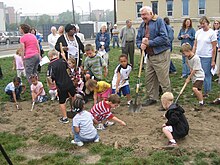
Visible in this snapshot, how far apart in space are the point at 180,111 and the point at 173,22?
102 ft

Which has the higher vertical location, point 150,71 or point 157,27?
point 157,27

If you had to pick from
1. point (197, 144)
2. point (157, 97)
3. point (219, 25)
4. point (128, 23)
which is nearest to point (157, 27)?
point (157, 97)

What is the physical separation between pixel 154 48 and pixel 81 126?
2.65 meters

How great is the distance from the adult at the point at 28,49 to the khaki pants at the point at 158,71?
9.40ft

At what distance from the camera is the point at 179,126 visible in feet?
16.0

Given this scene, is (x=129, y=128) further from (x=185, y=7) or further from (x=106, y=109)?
(x=185, y=7)

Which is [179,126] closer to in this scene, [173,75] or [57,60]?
[57,60]

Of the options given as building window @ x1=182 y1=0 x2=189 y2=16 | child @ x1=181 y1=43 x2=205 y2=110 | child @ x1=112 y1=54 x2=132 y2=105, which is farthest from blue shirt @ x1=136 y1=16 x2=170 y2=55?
building window @ x1=182 y1=0 x2=189 y2=16

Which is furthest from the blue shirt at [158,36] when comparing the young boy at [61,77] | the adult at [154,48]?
the young boy at [61,77]

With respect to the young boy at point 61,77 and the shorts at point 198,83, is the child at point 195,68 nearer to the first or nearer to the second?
the shorts at point 198,83

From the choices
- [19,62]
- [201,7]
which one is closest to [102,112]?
[19,62]

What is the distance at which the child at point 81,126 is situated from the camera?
492cm

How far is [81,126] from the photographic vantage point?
4941 mm

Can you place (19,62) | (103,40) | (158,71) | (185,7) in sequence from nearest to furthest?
(158,71), (19,62), (103,40), (185,7)
